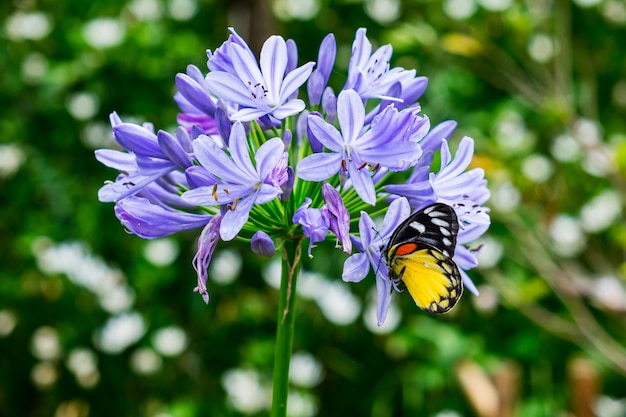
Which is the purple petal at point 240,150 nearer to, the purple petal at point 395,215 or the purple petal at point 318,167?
the purple petal at point 318,167

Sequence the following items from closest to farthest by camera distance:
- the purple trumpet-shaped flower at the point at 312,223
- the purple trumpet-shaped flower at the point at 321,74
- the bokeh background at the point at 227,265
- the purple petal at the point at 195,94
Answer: the purple trumpet-shaped flower at the point at 312,223, the purple petal at the point at 195,94, the purple trumpet-shaped flower at the point at 321,74, the bokeh background at the point at 227,265

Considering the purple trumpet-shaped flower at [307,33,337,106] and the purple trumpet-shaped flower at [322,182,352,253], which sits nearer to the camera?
the purple trumpet-shaped flower at [322,182,352,253]

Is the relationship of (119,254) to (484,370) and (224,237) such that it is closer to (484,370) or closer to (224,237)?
(484,370)

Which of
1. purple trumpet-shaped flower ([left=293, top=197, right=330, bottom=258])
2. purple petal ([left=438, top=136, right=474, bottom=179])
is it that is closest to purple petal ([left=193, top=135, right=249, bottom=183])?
purple trumpet-shaped flower ([left=293, top=197, right=330, bottom=258])

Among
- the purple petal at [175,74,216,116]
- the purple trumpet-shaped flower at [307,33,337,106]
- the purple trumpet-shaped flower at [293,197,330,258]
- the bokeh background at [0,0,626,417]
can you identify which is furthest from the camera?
the bokeh background at [0,0,626,417]

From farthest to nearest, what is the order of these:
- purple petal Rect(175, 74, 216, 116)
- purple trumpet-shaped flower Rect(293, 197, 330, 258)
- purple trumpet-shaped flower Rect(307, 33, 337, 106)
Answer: purple trumpet-shaped flower Rect(307, 33, 337, 106) → purple petal Rect(175, 74, 216, 116) → purple trumpet-shaped flower Rect(293, 197, 330, 258)

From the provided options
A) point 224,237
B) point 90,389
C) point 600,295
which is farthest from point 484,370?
point 224,237

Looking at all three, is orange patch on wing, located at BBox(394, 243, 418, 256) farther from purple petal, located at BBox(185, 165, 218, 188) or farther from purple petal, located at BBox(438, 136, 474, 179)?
purple petal, located at BBox(185, 165, 218, 188)

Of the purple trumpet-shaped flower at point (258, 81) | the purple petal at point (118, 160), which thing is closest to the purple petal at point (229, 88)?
the purple trumpet-shaped flower at point (258, 81)
